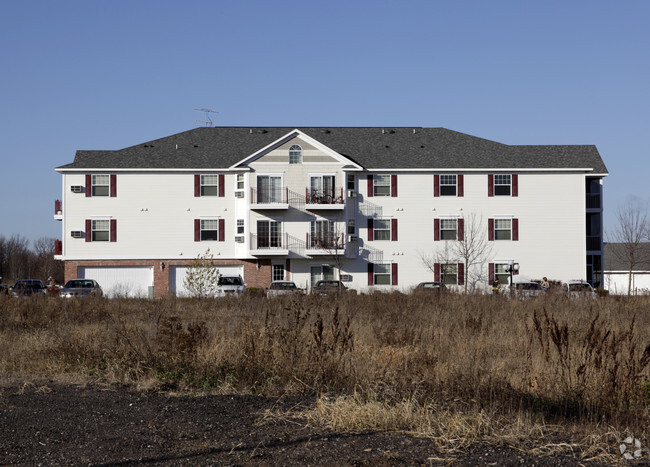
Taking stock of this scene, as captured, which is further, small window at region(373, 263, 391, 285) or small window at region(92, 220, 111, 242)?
small window at region(373, 263, 391, 285)

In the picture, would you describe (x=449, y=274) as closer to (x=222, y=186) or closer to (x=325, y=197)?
(x=325, y=197)

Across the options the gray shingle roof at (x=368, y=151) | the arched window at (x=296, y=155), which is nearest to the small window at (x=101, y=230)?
the gray shingle roof at (x=368, y=151)

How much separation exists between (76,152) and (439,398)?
40.3m

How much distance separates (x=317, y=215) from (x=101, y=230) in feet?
43.7

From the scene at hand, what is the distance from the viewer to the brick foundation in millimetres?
42062

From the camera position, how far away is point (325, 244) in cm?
4150

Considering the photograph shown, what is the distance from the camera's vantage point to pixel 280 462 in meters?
5.57

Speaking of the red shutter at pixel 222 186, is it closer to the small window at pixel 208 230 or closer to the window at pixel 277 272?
the small window at pixel 208 230

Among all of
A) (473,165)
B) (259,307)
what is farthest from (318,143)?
(259,307)

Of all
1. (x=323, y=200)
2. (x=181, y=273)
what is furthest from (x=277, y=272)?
(x=181, y=273)

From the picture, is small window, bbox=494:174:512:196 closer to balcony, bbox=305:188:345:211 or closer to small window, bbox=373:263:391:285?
small window, bbox=373:263:391:285

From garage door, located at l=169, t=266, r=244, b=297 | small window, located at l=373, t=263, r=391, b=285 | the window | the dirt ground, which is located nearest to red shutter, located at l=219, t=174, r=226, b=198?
garage door, located at l=169, t=266, r=244, b=297

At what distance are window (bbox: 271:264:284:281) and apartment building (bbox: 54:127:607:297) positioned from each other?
9 cm

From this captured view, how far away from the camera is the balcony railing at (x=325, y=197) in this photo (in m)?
41.8
